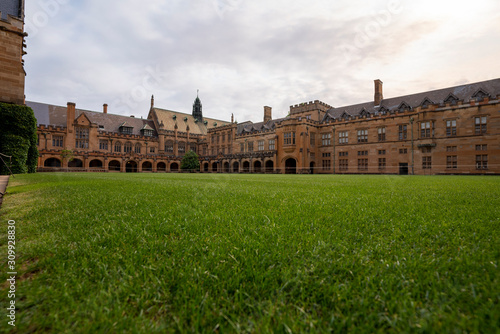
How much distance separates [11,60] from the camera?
632 inches

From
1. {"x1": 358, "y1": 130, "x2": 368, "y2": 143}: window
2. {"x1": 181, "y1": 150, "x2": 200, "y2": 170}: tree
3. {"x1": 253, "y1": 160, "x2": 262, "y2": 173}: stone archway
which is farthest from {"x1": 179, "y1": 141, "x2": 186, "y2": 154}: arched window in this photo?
{"x1": 358, "y1": 130, "x2": 368, "y2": 143}: window

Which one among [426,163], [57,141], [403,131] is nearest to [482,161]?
[426,163]

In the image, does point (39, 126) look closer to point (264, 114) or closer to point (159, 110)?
point (159, 110)

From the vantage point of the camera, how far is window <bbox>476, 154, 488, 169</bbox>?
1006 inches

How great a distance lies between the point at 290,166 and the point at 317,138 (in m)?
6.20

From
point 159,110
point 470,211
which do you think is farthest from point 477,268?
point 159,110

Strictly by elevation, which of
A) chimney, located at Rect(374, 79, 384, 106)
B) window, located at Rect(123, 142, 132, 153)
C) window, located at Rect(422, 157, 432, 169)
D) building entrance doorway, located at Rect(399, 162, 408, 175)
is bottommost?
building entrance doorway, located at Rect(399, 162, 408, 175)

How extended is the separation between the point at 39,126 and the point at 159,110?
2385 centimetres

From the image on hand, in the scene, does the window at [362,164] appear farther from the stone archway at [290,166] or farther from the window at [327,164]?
the stone archway at [290,166]

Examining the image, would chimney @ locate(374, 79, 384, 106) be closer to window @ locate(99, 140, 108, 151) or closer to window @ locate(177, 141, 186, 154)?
window @ locate(177, 141, 186, 154)

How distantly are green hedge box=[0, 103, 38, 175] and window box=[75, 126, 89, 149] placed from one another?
3174 cm

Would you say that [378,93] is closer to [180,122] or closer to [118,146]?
[180,122]

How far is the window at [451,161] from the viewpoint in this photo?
27142 millimetres

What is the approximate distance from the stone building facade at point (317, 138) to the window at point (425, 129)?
3.9 inches
